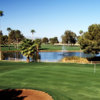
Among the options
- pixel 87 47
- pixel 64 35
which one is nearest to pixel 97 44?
pixel 87 47

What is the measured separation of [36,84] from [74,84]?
5078 mm

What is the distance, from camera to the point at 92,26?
5925cm

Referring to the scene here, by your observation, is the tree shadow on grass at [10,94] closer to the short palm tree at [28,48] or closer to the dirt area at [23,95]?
the dirt area at [23,95]

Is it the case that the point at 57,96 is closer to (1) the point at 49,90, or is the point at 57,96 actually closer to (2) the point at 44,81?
(1) the point at 49,90

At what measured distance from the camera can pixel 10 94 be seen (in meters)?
17.6

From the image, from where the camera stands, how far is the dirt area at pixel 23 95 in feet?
53.7

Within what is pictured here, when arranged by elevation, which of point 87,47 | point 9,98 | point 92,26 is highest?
point 92,26

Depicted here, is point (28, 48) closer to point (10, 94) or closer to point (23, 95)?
point (10, 94)

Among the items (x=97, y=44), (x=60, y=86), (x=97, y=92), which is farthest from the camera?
(x=97, y=44)

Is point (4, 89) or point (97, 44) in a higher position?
point (97, 44)

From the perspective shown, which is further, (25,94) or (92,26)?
(92,26)

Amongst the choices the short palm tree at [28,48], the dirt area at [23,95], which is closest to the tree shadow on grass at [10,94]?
A: the dirt area at [23,95]

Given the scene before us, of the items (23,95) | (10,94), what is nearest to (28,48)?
(10,94)

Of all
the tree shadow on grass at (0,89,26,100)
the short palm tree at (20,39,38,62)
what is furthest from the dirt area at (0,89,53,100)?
the short palm tree at (20,39,38,62)
